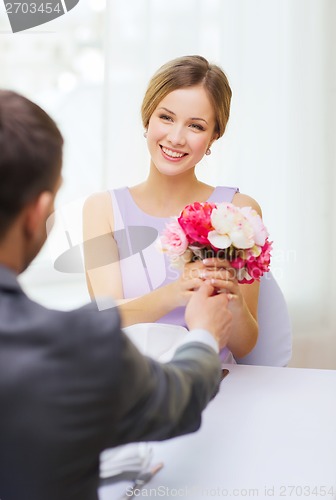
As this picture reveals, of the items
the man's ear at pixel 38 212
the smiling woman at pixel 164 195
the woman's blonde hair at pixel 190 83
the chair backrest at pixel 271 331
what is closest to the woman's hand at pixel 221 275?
the smiling woman at pixel 164 195

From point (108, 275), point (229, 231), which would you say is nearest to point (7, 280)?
point (229, 231)

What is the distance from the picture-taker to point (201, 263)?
1.62 m

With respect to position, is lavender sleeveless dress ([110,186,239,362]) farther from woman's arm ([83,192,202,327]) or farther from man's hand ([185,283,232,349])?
man's hand ([185,283,232,349])

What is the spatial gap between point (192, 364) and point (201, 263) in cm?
75

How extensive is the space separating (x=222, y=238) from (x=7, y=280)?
2.78 ft

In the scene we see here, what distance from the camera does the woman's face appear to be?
81.2 inches

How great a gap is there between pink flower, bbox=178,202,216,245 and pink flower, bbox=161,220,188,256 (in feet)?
0.05

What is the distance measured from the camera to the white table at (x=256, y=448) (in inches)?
42.1

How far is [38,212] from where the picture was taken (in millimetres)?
771

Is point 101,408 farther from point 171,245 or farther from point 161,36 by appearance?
point 161,36

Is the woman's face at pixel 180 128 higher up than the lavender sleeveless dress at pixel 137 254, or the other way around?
the woman's face at pixel 180 128

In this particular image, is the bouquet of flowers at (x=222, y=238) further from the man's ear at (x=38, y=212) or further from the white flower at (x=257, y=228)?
the man's ear at (x=38, y=212)

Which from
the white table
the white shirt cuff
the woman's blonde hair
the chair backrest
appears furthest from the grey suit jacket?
the woman's blonde hair

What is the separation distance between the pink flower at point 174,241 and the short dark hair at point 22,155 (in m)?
0.82
